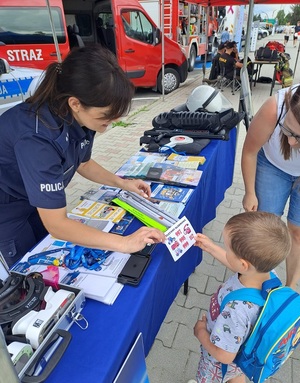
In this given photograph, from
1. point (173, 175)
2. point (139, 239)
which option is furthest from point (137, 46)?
point (139, 239)

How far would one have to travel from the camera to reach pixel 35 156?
0.87 m

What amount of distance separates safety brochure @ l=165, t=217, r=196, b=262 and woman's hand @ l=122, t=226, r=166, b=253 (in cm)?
9

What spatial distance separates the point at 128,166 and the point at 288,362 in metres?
1.44

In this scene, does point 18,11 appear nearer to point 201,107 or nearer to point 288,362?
point 201,107

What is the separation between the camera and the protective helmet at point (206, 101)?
2.46 metres

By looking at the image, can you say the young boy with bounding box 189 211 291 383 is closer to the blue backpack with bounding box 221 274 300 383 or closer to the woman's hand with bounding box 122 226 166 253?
the blue backpack with bounding box 221 274 300 383

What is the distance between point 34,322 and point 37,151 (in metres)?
0.48

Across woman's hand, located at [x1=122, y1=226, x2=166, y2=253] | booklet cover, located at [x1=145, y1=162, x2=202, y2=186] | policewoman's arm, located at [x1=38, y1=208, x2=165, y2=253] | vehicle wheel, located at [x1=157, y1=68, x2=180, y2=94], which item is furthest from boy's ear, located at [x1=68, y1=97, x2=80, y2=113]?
vehicle wheel, located at [x1=157, y1=68, x2=180, y2=94]

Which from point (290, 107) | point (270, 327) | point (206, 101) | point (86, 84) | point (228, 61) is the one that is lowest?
point (228, 61)

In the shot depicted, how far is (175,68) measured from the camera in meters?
7.39

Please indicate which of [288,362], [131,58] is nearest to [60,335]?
[288,362]

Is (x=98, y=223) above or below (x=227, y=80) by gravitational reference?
above

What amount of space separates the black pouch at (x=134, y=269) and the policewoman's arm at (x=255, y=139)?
29.0 inches

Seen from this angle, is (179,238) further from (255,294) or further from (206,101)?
(206,101)
